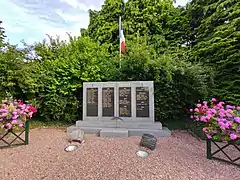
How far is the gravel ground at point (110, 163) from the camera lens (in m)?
2.67

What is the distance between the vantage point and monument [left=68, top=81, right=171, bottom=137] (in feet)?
16.6

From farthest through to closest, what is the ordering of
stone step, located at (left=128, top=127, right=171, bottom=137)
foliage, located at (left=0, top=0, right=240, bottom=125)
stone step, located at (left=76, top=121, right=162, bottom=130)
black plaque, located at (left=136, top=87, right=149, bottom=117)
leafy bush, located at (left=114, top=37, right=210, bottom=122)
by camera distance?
1. foliage, located at (left=0, top=0, right=240, bottom=125)
2. leafy bush, located at (left=114, top=37, right=210, bottom=122)
3. black plaque, located at (left=136, top=87, right=149, bottom=117)
4. stone step, located at (left=76, top=121, right=162, bottom=130)
5. stone step, located at (left=128, top=127, right=171, bottom=137)

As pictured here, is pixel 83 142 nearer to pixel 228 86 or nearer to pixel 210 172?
pixel 210 172

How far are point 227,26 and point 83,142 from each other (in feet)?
19.3

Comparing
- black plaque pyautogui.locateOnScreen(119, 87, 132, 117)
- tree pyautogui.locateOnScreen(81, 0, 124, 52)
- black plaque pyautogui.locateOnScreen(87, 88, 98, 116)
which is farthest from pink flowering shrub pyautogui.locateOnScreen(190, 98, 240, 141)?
tree pyautogui.locateOnScreen(81, 0, 124, 52)

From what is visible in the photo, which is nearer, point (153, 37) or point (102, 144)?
point (102, 144)

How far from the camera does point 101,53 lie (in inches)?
251

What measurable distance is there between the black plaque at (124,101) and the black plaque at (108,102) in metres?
0.27

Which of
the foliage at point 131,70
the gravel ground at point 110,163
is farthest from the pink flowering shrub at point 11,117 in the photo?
the foliage at point 131,70

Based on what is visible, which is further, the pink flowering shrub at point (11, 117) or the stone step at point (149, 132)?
the stone step at point (149, 132)

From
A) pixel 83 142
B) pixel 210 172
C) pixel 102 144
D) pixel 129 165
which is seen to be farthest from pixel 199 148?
pixel 83 142

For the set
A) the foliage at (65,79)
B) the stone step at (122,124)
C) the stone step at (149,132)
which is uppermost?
the foliage at (65,79)

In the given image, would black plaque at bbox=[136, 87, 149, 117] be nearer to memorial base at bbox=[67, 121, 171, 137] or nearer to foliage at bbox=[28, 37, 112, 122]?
memorial base at bbox=[67, 121, 171, 137]

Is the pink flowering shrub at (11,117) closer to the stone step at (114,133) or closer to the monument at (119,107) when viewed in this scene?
the monument at (119,107)
